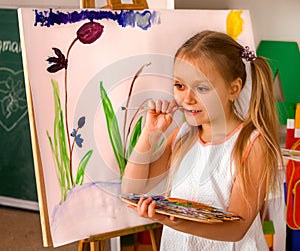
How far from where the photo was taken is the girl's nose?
4.89 ft

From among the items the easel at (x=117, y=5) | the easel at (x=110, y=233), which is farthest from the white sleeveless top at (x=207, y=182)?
the easel at (x=117, y=5)

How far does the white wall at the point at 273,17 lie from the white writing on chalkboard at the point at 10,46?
43.8 inches

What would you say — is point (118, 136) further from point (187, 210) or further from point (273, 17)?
point (273, 17)

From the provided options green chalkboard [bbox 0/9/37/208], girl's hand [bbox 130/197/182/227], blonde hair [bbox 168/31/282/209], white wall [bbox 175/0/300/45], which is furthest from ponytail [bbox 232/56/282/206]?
green chalkboard [bbox 0/9/37/208]

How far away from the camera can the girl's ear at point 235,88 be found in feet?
4.99

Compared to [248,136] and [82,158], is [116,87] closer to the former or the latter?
[82,158]

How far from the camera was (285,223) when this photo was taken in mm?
2309

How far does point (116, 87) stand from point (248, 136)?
12.9 inches

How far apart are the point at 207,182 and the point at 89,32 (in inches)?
17.3

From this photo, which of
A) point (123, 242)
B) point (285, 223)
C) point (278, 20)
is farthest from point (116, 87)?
point (278, 20)

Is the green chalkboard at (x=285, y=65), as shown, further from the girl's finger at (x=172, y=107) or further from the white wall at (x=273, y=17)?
the girl's finger at (x=172, y=107)

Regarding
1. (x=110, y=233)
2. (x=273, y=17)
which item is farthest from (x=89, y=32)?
(x=273, y=17)

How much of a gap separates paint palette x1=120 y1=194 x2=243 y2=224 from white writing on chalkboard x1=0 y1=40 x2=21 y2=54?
1.78 metres

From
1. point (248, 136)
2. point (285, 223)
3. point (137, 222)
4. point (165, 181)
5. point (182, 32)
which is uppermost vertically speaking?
point (182, 32)
